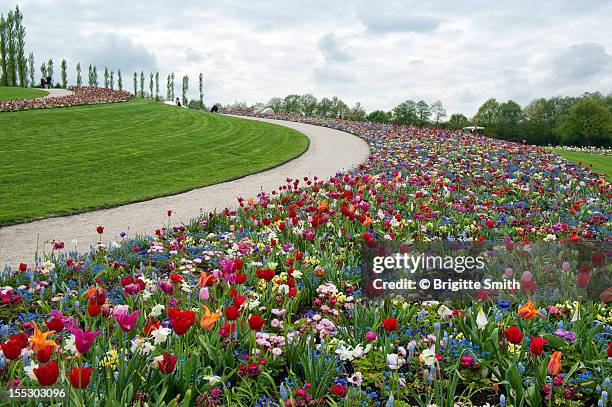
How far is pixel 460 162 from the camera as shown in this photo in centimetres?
1567

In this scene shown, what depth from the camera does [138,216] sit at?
10.8 meters

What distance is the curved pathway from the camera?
854cm

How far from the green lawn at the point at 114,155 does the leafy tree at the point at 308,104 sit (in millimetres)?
58163

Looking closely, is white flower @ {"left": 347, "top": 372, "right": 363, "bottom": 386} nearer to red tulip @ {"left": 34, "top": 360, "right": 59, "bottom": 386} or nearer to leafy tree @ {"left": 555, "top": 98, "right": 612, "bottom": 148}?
red tulip @ {"left": 34, "top": 360, "right": 59, "bottom": 386}

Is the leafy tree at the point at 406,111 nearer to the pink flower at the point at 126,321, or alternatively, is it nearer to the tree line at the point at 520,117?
the tree line at the point at 520,117

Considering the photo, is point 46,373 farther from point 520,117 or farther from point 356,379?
point 520,117

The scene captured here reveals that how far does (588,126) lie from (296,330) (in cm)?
7292

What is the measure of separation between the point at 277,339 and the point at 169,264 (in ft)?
10.1

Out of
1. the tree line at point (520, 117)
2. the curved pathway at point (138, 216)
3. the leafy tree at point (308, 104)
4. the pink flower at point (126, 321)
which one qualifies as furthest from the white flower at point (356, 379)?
the leafy tree at point (308, 104)

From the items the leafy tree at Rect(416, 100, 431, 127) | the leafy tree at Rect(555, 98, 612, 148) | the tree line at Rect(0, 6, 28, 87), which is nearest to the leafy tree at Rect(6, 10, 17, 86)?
the tree line at Rect(0, 6, 28, 87)

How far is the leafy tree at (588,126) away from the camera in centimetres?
6506

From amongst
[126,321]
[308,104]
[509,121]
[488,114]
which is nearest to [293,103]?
[308,104]

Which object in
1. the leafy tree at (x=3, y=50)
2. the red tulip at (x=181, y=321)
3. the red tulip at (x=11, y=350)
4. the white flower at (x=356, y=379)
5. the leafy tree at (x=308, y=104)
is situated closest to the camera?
the red tulip at (x=11, y=350)

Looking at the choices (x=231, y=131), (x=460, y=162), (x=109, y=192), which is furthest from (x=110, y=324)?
(x=231, y=131)
